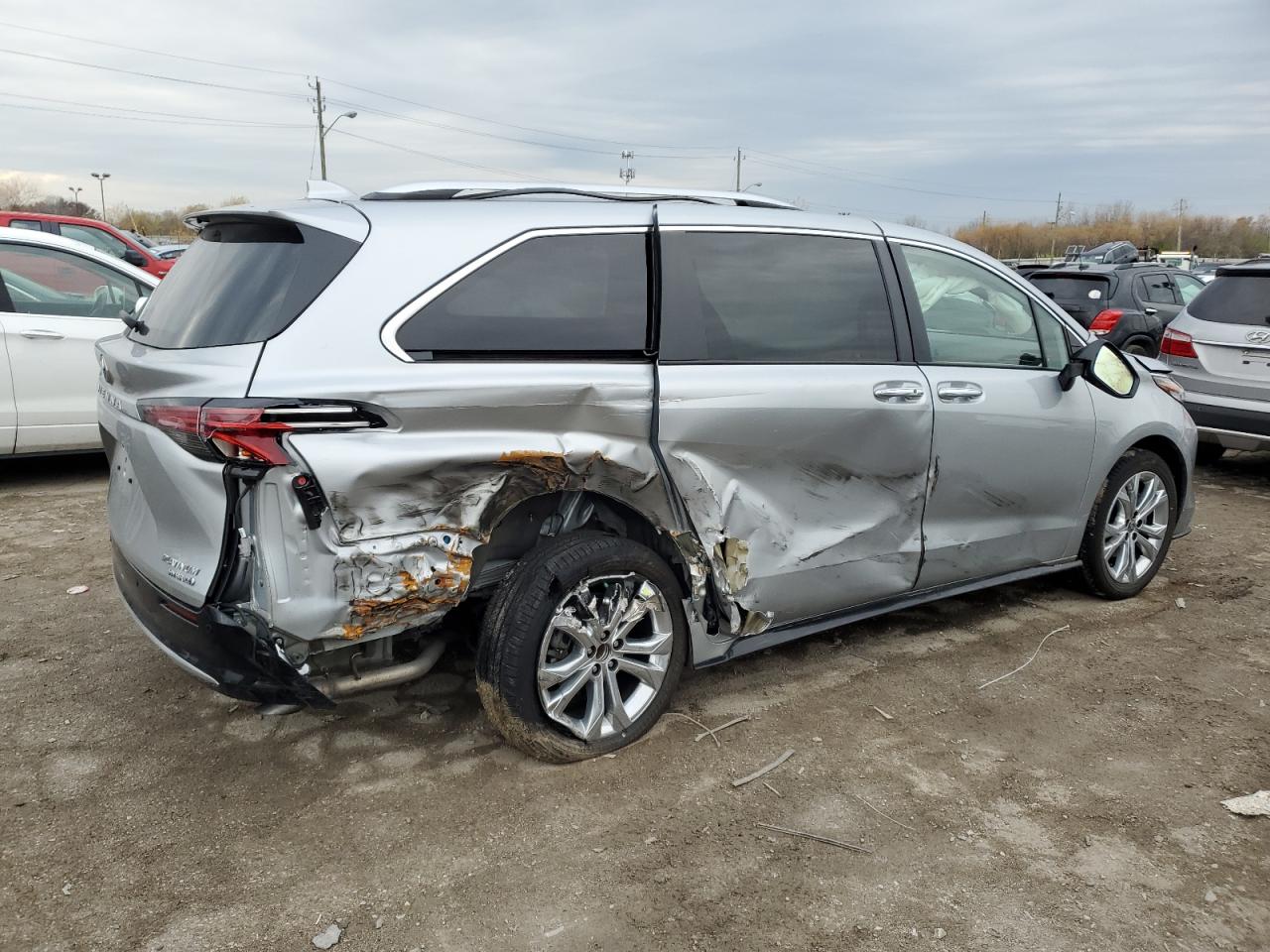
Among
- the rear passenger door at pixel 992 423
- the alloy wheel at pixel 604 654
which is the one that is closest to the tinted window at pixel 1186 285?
the rear passenger door at pixel 992 423

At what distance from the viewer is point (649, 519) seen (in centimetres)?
311

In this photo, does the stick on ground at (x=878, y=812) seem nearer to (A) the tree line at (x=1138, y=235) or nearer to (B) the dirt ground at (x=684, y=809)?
(B) the dirt ground at (x=684, y=809)

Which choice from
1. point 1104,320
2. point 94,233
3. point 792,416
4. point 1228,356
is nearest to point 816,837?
point 792,416

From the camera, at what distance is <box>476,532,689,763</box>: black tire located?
2.86m

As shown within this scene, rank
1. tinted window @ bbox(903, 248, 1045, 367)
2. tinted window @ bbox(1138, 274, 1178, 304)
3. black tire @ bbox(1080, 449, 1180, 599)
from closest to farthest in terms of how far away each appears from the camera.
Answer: tinted window @ bbox(903, 248, 1045, 367)
black tire @ bbox(1080, 449, 1180, 599)
tinted window @ bbox(1138, 274, 1178, 304)

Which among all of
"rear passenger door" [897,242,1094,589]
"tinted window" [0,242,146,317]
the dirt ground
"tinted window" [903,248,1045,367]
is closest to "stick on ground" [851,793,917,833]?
the dirt ground

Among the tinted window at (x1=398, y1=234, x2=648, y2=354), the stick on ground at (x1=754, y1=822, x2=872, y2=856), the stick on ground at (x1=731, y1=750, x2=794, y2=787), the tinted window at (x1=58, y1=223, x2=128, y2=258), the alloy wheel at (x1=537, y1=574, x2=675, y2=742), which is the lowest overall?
the stick on ground at (x1=754, y1=822, x2=872, y2=856)

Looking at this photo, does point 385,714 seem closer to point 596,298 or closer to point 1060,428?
point 596,298

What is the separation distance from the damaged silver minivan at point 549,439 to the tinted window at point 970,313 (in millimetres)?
19

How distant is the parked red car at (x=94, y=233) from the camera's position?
36.8 feet

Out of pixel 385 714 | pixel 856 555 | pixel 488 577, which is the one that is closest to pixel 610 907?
pixel 488 577

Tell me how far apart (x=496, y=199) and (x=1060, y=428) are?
2.59m

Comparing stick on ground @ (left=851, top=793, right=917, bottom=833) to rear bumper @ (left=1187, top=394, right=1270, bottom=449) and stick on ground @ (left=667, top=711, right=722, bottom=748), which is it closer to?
stick on ground @ (left=667, top=711, right=722, bottom=748)

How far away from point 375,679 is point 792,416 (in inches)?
63.0
